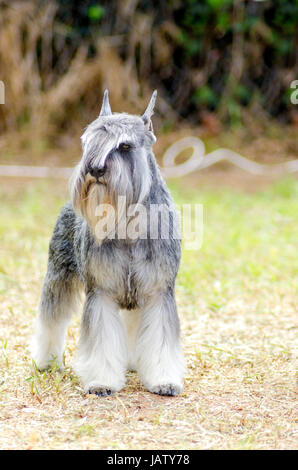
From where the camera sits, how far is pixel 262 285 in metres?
7.06

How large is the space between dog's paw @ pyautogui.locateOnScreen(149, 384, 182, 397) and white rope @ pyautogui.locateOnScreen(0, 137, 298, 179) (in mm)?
7929

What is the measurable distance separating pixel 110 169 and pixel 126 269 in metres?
0.70

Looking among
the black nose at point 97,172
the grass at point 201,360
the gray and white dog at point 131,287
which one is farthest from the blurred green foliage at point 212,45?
the black nose at point 97,172

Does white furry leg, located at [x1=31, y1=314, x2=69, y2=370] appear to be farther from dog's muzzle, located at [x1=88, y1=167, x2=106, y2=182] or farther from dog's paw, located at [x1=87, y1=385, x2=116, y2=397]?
dog's muzzle, located at [x1=88, y1=167, x2=106, y2=182]

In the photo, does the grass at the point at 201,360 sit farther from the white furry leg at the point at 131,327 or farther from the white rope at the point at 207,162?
the white rope at the point at 207,162

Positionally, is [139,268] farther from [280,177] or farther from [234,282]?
[280,177]

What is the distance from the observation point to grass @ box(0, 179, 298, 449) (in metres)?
3.95

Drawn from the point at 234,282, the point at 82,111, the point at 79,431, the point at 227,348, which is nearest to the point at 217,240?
the point at 234,282

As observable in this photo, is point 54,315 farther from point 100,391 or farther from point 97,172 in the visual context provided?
point 97,172

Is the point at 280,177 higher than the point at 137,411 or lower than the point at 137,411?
higher

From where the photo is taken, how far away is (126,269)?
14.7 feet

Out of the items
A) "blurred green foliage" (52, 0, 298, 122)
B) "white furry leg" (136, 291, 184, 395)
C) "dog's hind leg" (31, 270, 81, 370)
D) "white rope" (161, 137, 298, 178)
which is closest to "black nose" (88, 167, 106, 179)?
"white furry leg" (136, 291, 184, 395)

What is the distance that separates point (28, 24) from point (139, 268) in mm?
10089
